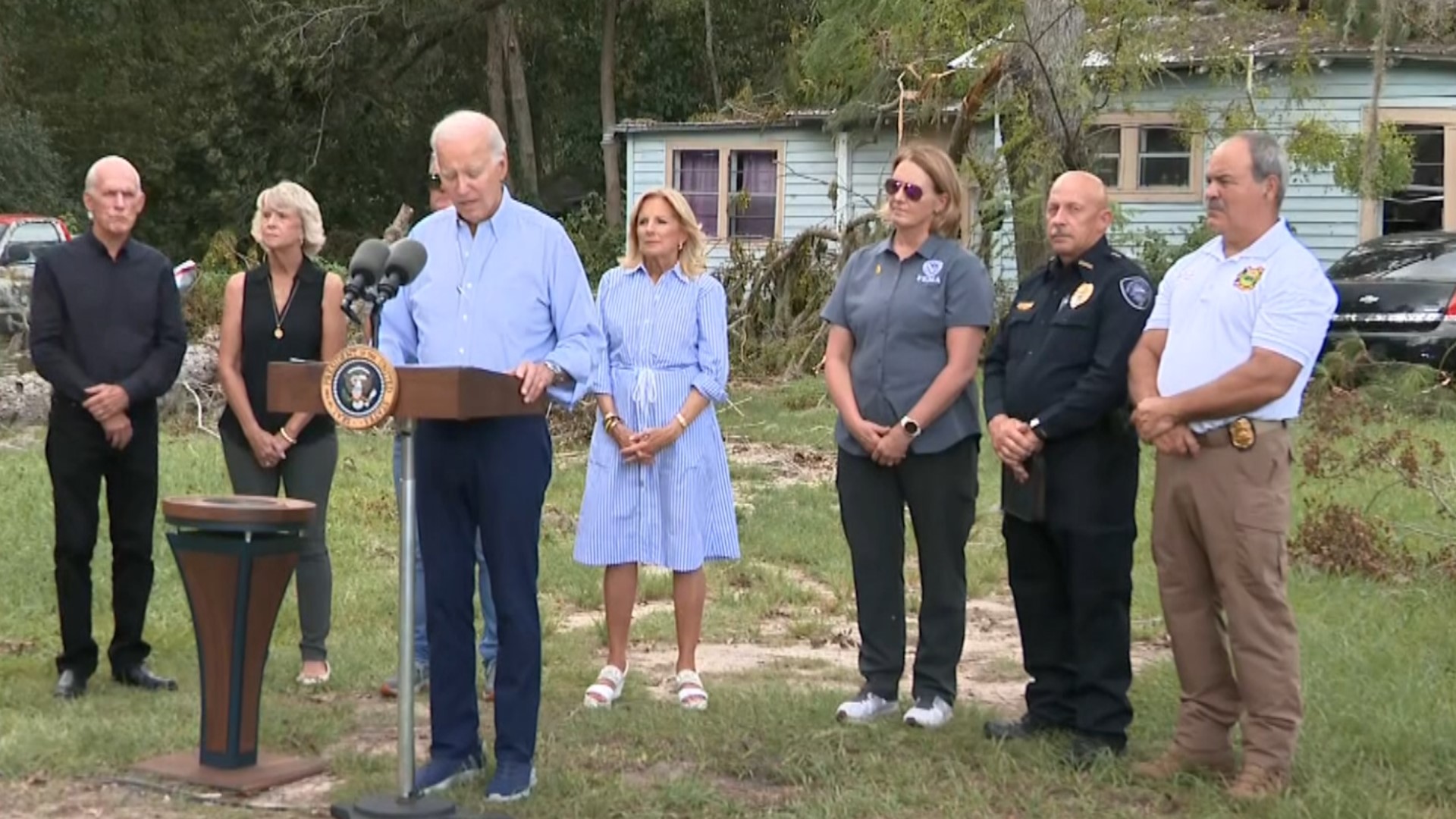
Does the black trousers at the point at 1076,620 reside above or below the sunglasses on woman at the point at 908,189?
below

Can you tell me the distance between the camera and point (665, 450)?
22.4 feet

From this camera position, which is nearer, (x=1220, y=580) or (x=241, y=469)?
(x=1220, y=580)

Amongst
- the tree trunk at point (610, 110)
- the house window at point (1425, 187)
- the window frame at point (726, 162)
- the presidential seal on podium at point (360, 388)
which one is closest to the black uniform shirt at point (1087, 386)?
the presidential seal on podium at point (360, 388)

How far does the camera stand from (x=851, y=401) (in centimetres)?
647

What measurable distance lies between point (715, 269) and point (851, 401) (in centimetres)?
1577

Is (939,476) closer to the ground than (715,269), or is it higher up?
closer to the ground

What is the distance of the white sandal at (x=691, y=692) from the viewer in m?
6.64

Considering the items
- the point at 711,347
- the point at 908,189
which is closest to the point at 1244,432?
the point at 908,189

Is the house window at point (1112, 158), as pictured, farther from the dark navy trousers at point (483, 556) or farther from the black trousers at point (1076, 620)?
the dark navy trousers at point (483, 556)

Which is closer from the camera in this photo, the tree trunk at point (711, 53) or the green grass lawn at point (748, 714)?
the green grass lawn at point (748, 714)

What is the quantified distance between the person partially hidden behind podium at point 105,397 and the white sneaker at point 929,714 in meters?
2.91

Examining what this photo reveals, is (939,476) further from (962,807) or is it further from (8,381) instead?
(8,381)

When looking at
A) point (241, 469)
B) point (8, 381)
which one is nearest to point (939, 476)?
point (241, 469)

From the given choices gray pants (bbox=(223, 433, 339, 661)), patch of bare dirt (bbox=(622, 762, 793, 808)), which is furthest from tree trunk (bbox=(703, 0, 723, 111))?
patch of bare dirt (bbox=(622, 762, 793, 808))
